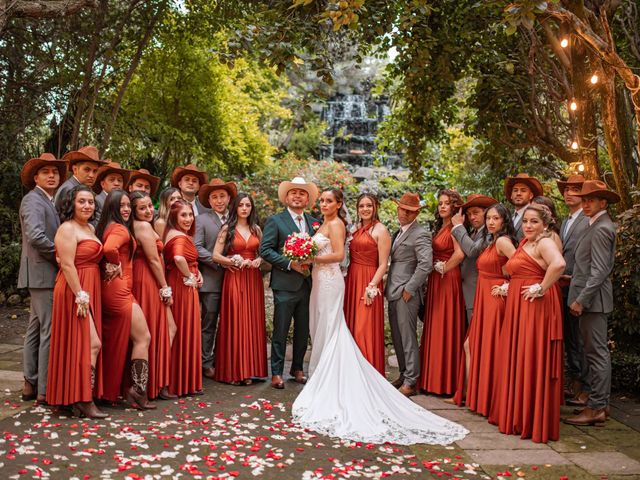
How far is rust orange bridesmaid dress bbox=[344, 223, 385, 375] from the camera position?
6.80 m

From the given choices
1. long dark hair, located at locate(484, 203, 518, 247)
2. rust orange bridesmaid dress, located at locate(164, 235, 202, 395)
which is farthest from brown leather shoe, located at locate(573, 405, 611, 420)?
rust orange bridesmaid dress, located at locate(164, 235, 202, 395)

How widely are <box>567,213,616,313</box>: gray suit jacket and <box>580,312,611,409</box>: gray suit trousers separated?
0.37ft

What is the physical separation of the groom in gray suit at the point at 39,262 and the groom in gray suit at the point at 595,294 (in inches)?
181

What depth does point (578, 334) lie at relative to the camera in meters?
6.54

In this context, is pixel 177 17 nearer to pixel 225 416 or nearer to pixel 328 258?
pixel 328 258

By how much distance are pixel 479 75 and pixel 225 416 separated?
7.49 m

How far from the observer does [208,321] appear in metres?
7.32

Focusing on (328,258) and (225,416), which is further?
(328,258)

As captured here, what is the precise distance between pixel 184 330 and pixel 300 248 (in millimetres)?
1382

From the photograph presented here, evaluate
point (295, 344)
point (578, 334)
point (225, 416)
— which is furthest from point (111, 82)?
point (578, 334)

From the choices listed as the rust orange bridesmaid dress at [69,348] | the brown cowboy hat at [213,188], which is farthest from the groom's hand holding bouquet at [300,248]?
the rust orange bridesmaid dress at [69,348]

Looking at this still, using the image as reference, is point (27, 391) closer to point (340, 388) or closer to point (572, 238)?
point (340, 388)

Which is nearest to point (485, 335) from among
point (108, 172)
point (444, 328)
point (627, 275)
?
point (444, 328)

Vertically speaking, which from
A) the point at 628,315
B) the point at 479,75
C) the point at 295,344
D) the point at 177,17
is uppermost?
the point at 177,17
